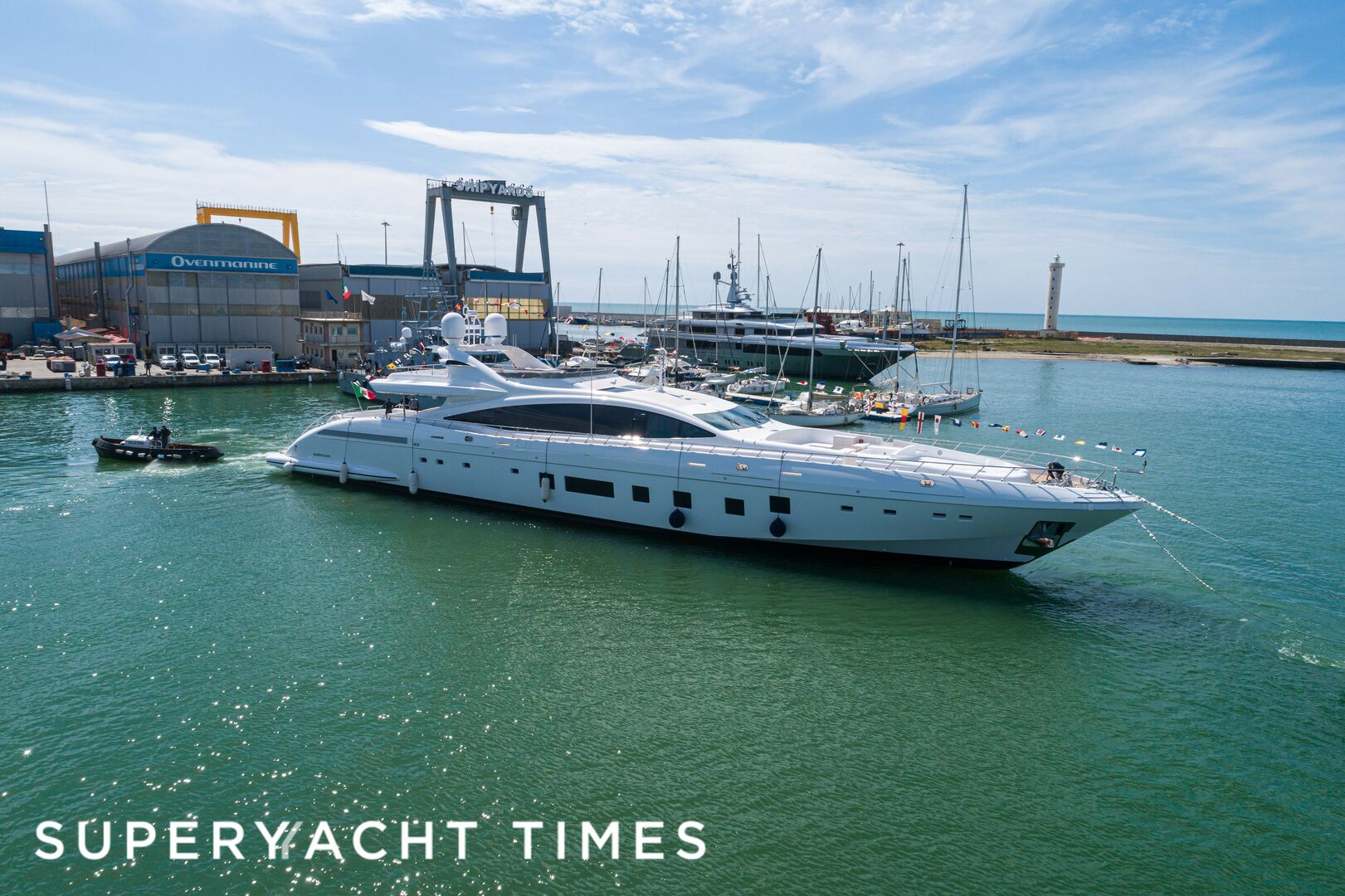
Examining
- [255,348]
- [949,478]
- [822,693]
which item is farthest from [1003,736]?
[255,348]

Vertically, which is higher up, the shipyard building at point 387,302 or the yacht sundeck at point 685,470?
the shipyard building at point 387,302

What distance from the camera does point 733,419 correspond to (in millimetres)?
23297

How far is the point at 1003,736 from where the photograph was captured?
12766mm

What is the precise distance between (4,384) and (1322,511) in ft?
226

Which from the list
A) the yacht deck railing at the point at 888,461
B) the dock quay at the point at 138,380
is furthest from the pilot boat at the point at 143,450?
the dock quay at the point at 138,380

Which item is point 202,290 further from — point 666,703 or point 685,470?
point 666,703

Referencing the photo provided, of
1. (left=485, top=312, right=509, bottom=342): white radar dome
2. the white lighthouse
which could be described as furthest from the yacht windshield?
the white lighthouse

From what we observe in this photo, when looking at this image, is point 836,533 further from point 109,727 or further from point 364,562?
point 109,727

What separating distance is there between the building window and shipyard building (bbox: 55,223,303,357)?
5183 cm

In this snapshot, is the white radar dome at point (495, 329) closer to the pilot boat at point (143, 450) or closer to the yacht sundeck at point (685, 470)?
the yacht sundeck at point (685, 470)

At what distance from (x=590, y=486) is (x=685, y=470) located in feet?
11.0

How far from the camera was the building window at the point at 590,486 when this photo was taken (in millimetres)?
22844

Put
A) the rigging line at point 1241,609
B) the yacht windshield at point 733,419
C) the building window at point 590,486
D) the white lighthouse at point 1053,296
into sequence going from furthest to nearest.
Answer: the white lighthouse at point 1053,296
the building window at point 590,486
the yacht windshield at point 733,419
the rigging line at point 1241,609

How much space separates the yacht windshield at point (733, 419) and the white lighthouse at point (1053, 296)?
137708 mm
